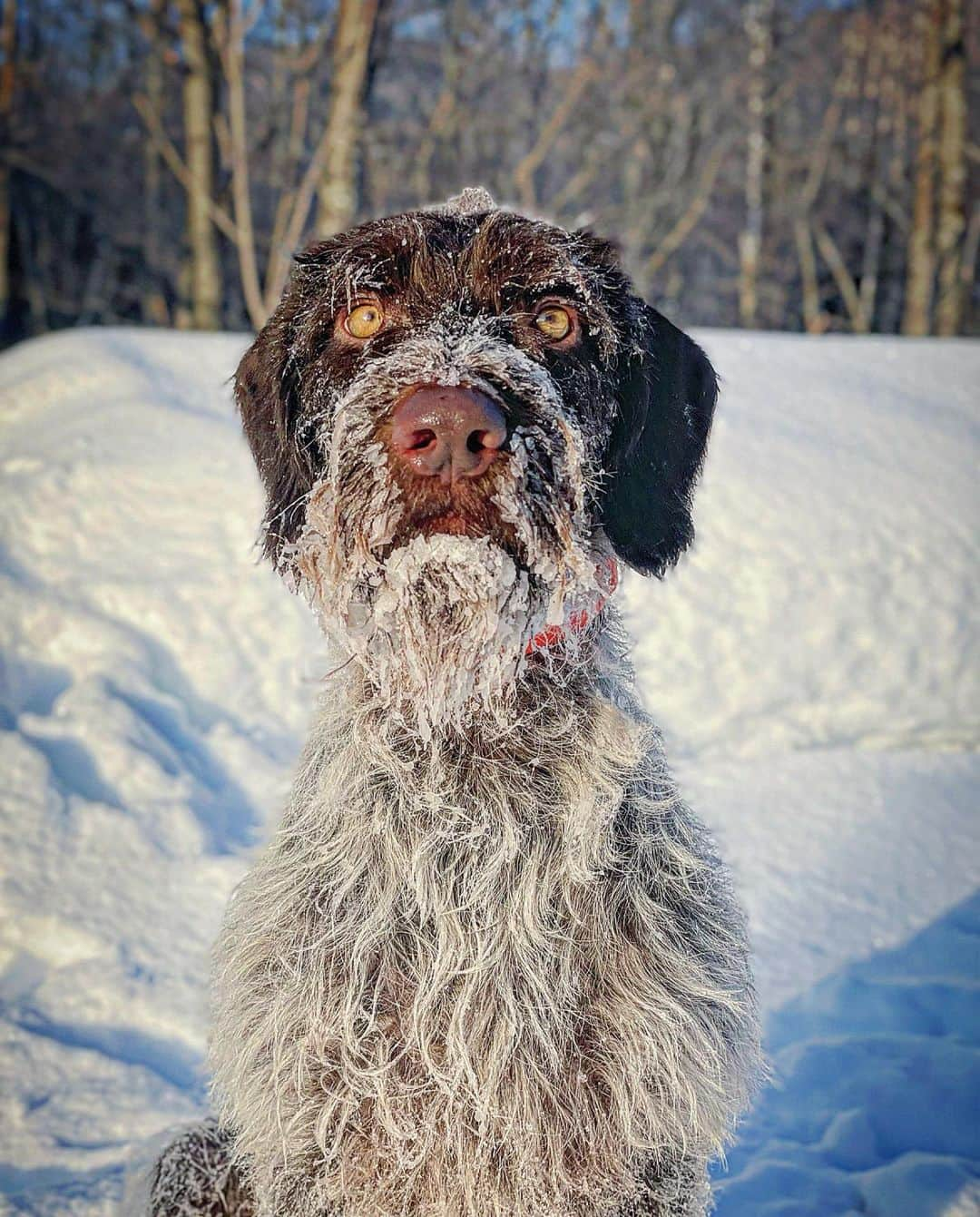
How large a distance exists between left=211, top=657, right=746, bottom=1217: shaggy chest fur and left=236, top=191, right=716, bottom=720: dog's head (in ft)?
0.88

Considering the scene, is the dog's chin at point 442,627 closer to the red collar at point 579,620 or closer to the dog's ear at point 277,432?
the red collar at point 579,620

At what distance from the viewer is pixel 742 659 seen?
454 cm

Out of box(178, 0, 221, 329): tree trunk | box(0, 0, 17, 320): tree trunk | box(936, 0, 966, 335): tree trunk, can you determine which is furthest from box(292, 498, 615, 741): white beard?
box(0, 0, 17, 320): tree trunk

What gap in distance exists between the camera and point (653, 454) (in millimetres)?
1800

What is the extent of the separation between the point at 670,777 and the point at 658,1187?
742 millimetres

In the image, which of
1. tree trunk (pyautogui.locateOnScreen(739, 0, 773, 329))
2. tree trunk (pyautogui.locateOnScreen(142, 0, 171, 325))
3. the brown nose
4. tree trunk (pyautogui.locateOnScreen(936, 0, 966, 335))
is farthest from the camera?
tree trunk (pyautogui.locateOnScreen(142, 0, 171, 325))

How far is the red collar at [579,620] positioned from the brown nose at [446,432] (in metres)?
0.37

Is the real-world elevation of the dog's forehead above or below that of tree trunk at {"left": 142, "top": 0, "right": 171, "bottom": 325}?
above

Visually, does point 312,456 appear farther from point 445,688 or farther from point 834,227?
point 834,227

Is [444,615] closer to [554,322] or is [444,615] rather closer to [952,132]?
[554,322]

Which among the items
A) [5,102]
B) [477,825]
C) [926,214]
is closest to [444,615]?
[477,825]

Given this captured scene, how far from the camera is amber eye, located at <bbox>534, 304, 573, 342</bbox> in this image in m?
1.67

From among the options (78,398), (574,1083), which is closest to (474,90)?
(78,398)

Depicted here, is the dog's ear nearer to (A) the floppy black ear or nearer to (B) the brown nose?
(B) the brown nose
